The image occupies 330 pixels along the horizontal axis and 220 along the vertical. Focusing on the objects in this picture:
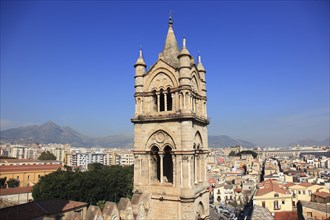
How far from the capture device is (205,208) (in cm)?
1844

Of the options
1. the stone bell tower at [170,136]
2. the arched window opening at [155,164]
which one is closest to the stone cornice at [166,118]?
the stone bell tower at [170,136]

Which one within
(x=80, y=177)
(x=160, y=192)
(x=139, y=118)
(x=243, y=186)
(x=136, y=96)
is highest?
(x=136, y=96)

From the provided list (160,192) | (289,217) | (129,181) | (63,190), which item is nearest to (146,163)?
(160,192)

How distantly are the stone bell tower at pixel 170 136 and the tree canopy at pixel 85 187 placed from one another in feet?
142

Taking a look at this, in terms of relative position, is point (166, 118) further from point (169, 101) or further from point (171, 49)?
point (171, 49)

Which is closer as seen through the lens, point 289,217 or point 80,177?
point 289,217

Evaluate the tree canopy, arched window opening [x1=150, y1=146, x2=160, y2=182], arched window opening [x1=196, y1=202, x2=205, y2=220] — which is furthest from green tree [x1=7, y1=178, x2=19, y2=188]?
arched window opening [x1=196, y1=202, x2=205, y2=220]

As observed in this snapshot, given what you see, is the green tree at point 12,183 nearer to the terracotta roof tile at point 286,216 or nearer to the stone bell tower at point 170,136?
the terracotta roof tile at point 286,216

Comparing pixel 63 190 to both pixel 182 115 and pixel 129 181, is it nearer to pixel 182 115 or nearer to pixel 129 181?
pixel 129 181

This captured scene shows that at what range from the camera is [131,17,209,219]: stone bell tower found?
16.0m

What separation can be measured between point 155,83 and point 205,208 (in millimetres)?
8860

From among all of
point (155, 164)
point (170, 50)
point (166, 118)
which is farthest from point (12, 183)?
point (166, 118)

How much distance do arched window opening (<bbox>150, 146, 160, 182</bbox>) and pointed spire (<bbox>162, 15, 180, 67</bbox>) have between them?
5.49m

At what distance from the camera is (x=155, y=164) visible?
17.7 meters
